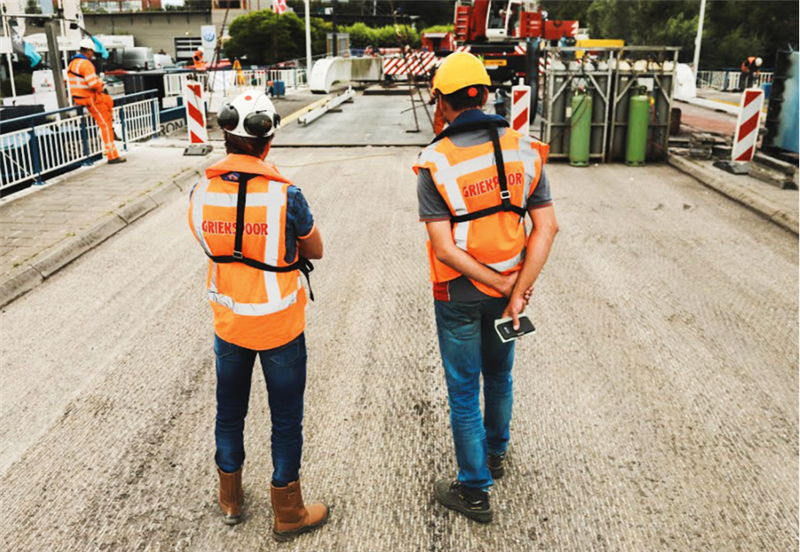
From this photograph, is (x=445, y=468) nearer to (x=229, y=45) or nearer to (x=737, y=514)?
(x=737, y=514)

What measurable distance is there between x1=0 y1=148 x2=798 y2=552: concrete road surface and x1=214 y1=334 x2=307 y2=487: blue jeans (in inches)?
14.6

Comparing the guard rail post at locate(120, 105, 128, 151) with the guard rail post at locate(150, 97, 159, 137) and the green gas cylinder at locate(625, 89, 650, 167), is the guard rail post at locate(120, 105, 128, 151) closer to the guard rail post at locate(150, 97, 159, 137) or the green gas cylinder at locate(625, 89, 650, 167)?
the guard rail post at locate(150, 97, 159, 137)

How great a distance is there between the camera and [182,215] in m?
9.66

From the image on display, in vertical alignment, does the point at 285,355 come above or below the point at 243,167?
below

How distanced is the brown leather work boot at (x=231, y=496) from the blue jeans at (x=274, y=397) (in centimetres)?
7

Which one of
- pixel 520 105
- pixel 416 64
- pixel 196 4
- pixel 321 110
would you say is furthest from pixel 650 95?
pixel 196 4

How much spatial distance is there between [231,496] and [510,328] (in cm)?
150

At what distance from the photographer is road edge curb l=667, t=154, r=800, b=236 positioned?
895 cm

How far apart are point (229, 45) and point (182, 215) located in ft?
169

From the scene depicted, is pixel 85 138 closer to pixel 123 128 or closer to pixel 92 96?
pixel 92 96

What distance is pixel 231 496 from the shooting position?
340cm

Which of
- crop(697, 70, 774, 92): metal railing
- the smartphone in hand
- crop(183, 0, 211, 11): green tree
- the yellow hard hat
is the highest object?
crop(183, 0, 211, 11): green tree

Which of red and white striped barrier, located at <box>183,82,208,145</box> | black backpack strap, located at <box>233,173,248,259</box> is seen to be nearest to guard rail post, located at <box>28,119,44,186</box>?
red and white striped barrier, located at <box>183,82,208,145</box>

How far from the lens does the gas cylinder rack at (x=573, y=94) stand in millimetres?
12719
